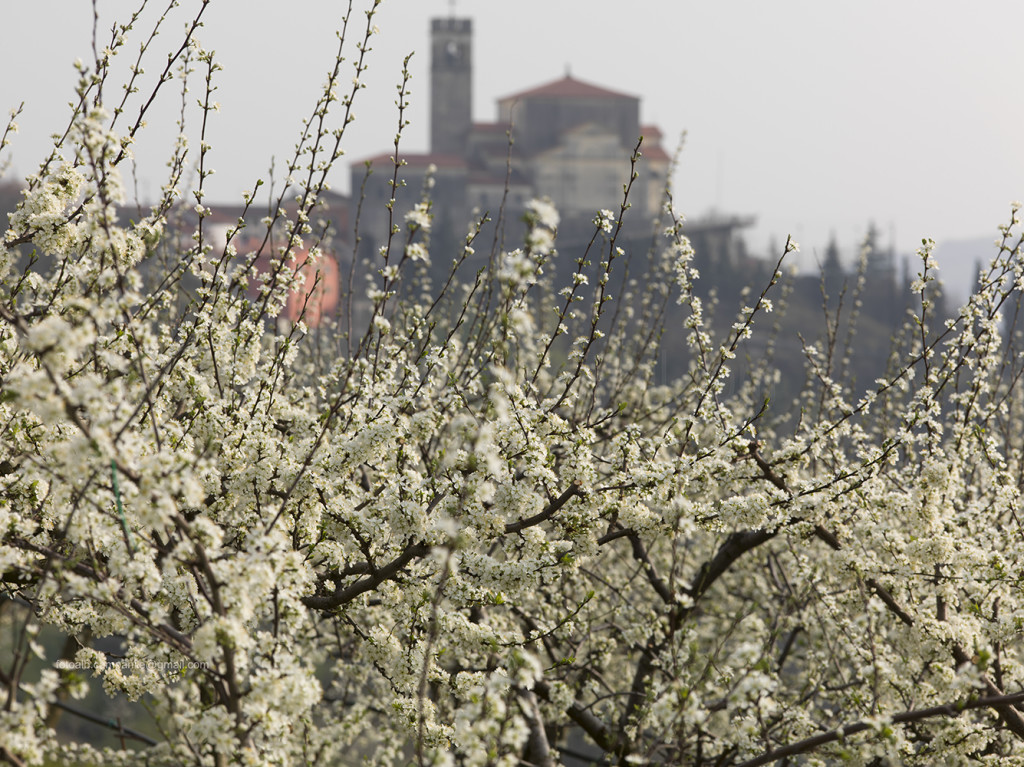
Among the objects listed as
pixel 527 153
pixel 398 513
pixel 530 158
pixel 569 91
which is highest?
pixel 569 91

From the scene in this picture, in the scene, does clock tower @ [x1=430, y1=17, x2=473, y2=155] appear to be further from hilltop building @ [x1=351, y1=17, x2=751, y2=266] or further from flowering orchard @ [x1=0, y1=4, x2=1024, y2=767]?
flowering orchard @ [x1=0, y1=4, x2=1024, y2=767]

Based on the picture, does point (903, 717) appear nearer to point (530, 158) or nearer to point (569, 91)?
point (530, 158)

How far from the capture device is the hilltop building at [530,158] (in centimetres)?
7300

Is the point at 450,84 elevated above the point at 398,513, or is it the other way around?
the point at 450,84

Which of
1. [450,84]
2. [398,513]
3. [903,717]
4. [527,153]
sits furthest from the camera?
[450,84]

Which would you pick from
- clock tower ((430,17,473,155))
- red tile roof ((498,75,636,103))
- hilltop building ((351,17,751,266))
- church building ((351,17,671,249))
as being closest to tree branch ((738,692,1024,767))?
hilltop building ((351,17,751,266))

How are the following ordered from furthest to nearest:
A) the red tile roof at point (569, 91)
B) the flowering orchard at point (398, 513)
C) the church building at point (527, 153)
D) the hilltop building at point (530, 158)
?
the red tile roof at point (569, 91), the church building at point (527, 153), the hilltop building at point (530, 158), the flowering orchard at point (398, 513)

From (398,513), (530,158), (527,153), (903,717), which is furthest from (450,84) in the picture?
(903,717)

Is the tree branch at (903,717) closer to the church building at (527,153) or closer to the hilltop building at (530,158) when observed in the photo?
the hilltop building at (530,158)

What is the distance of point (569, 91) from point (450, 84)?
12.0 metres

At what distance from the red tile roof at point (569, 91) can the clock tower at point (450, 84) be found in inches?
171

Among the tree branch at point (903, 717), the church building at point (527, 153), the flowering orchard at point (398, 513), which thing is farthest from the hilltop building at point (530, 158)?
the tree branch at point (903, 717)

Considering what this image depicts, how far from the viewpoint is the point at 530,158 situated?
79125 millimetres

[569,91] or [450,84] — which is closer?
[569,91]
